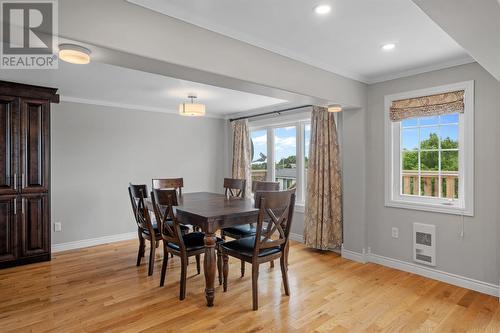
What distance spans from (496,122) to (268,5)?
2.52 metres

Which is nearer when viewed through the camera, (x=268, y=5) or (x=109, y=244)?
(x=268, y=5)

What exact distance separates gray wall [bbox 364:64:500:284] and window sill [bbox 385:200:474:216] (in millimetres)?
51

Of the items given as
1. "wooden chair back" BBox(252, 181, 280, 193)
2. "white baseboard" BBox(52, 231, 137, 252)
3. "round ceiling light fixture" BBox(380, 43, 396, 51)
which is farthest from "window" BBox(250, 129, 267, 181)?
"round ceiling light fixture" BBox(380, 43, 396, 51)

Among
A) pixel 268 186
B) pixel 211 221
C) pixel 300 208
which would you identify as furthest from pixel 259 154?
pixel 211 221

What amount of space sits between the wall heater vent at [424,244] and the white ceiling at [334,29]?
5.95 ft

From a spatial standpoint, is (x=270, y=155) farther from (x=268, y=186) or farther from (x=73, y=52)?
(x=73, y=52)

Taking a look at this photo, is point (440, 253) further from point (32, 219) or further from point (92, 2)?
point (32, 219)

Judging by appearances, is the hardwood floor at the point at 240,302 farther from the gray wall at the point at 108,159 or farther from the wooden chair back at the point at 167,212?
the gray wall at the point at 108,159

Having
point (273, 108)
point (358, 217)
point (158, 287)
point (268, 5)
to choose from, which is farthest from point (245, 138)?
point (268, 5)

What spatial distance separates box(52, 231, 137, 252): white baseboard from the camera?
4402 mm

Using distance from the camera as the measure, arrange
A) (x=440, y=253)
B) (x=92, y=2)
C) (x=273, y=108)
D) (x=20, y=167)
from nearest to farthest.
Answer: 1. (x=92, y=2)
2. (x=440, y=253)
3. (x=20, y=167)
4. (x=273, y=108)

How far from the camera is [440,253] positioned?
128 inches

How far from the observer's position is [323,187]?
4297 millimetres

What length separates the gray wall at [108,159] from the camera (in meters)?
4.44
